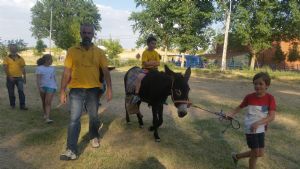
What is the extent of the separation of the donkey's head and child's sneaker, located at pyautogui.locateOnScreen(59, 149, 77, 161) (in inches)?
73.5

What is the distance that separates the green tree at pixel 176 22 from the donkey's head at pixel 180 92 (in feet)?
146

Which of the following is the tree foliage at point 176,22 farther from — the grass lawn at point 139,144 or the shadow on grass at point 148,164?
the shadow on grass at point 148,164

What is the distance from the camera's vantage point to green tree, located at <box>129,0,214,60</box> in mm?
51188

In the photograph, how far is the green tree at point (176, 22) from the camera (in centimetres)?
5119

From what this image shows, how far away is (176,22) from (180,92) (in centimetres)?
4795

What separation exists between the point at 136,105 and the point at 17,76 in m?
4.34

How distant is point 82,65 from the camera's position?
6.12 m

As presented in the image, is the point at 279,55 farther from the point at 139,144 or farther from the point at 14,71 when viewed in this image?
the point at 139,144

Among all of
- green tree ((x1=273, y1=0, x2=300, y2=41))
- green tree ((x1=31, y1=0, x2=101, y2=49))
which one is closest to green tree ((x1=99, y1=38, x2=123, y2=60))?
green tree ((x1=273, y1=0, x2=300, y2=41))

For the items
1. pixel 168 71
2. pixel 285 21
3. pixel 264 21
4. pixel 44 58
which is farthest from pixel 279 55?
pixel 168 71

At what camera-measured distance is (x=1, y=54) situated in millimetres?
32656

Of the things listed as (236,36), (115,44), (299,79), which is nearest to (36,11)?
(115,44)

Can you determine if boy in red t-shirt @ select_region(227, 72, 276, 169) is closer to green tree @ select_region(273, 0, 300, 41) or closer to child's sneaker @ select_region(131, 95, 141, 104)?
child's sneaker @ select_region(131, 95, 141, 104)

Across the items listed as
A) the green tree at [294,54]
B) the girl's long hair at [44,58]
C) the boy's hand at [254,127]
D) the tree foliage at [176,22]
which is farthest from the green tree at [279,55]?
the boy's hand at [254,127]
